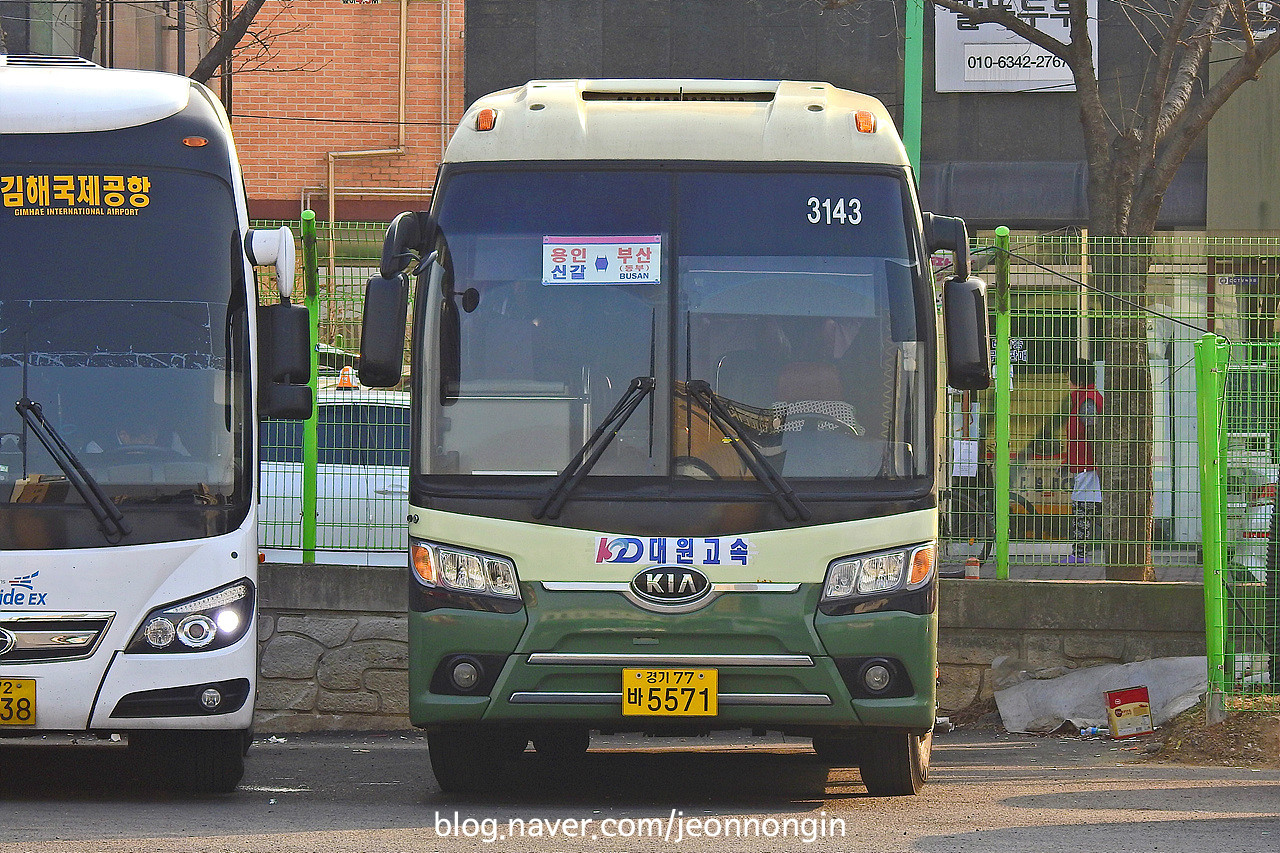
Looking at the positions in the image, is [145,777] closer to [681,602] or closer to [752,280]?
[681,602]

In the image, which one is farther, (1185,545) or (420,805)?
(1185,545)

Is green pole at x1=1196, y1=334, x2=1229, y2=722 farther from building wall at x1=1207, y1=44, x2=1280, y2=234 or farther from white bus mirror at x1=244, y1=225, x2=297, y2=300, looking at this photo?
building wall at x1=1207, y1=44, x2=1280, y2=234

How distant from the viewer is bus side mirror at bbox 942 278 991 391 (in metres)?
7.02

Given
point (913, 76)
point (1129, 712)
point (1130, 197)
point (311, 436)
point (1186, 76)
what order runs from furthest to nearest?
point (913, 76), point (1186, 76), point (1130, 197), point (311, 436), point (1129, 712)

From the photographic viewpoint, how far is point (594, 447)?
677cm

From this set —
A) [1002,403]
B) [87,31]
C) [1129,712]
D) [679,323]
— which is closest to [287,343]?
[679,323]

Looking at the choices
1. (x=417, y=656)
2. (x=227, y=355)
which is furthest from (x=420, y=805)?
(x=227, y=355)

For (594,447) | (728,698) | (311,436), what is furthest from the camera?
(311,436)

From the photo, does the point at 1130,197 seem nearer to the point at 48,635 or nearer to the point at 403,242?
the point at 403,242

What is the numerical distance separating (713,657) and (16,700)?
273cm

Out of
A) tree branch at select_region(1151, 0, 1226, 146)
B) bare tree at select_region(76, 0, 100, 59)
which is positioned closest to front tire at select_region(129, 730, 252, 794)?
tree branch at select_region(1151, 0, 1226, 146)

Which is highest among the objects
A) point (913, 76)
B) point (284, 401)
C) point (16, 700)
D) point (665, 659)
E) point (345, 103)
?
point (345, 103)

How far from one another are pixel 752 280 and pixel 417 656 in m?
2.00

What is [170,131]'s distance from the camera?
748cm
